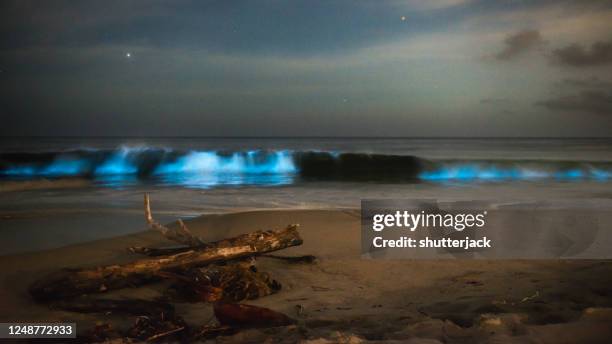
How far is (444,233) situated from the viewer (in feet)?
22.0

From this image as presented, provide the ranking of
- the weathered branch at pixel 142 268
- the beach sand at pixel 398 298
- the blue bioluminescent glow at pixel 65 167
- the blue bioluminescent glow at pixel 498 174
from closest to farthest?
the beach sand at pixel 398 298 < the weathered branch at pixel 142 268 < the blue bioluminescent glow at pixel 498 174 < the blue bioluminescent glow at pixel 65 167

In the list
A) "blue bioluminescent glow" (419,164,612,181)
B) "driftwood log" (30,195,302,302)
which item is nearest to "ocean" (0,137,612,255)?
"blue bioluminescent glow" (419,164,612,181)

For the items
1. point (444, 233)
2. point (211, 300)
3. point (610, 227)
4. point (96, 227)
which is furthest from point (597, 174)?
point (211, 300)

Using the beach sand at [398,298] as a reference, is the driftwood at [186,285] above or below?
above

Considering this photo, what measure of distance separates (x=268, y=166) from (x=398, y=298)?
21161 millimetres

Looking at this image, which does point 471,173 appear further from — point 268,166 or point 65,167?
point 65,167

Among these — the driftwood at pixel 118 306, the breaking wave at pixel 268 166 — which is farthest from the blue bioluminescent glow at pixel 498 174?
the driftwood at pixel 118 306

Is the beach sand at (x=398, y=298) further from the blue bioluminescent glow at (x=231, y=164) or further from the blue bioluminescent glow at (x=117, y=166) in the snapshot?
the blue bioluminescent glow at (x=117, y=166)

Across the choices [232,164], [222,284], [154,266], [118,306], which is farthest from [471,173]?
[118,306]

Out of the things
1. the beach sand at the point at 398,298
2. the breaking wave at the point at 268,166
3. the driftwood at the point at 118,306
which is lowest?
the beach sand at the point at 398,298

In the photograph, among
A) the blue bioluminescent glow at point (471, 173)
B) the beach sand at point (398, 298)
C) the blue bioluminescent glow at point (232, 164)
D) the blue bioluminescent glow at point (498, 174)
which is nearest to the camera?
the beach sand at point (398, 298)

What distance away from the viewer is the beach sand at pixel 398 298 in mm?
3207

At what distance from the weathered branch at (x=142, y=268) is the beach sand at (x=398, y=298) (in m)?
0.12

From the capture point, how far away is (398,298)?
13.7 ft
